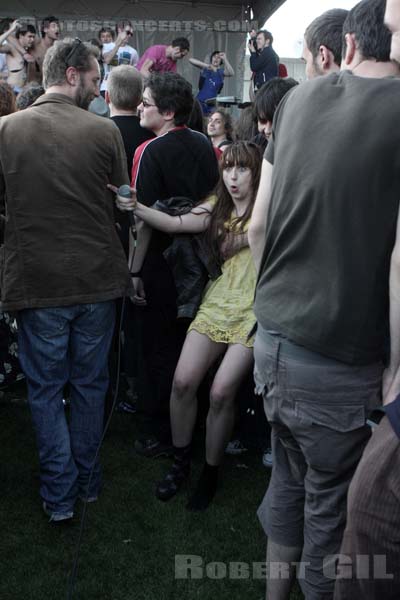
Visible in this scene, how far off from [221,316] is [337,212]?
1.49 meters

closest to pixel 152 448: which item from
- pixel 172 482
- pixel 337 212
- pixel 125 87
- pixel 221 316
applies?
pixel 172 482

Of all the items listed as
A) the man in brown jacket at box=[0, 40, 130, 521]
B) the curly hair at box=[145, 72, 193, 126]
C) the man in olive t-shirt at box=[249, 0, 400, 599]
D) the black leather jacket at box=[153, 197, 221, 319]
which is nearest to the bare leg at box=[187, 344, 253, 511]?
the black leather jacket at box=[153, 197, 221, 319]

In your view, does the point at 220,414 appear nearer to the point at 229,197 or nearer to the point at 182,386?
the point at 182,386

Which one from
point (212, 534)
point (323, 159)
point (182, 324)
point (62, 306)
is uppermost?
point (323, 159)

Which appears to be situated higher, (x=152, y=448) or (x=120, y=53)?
(x=120, y=53)

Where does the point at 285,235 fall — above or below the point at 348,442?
above

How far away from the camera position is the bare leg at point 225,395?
10.1 ft

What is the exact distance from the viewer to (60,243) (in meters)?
2.89

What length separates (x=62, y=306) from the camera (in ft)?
9.55

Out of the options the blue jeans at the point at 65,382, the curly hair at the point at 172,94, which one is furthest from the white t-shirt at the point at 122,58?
the blue jeans at the point at 65,382

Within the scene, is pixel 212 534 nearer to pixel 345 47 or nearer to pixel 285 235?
pixel 285 235

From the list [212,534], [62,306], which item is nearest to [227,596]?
[212,534]

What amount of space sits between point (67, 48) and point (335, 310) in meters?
1.88

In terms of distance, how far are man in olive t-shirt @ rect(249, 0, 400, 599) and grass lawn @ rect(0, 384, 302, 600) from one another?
33.0 inches
